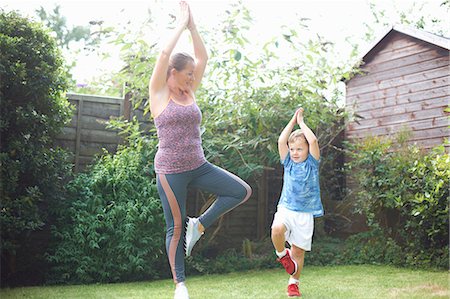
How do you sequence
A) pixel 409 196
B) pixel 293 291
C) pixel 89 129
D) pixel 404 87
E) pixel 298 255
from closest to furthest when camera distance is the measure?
pixel 293 291, pixel 298 255, pixel 409 196, pixel 89 129, pixel 404 87

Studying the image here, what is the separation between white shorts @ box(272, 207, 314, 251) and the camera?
3566 mm

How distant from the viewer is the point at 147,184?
4875mm

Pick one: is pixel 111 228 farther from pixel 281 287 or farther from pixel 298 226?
pixel 298 226

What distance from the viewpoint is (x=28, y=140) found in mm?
4352

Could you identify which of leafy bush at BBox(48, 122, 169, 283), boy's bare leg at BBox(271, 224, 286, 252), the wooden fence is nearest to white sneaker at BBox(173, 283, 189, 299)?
boy's bare leg at BBox(271, 224, 286, 252)

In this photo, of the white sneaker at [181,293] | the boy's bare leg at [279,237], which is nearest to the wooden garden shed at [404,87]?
the boy's bare leg at [279,237]

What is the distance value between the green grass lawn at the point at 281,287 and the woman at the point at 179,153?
31.7 inches

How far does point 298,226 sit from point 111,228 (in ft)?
5.99

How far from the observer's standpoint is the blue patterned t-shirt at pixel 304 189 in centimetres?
358

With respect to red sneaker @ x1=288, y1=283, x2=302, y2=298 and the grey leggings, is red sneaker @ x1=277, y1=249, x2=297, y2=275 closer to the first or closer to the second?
red sneaker @ x1=288, y1=283, x2=302, y2=298

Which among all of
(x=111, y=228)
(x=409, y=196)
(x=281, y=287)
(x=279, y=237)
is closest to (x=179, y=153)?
(x=279, y=237)

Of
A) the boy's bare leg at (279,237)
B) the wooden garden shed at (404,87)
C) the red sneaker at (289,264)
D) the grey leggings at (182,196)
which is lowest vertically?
the red sneaker at (289,264)

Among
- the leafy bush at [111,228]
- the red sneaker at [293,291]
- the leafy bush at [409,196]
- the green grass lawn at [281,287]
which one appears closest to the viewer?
the red sneaker at [293,291]

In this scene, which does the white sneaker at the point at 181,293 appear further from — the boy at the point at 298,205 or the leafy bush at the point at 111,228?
the leafy bush at the point at 111,228
